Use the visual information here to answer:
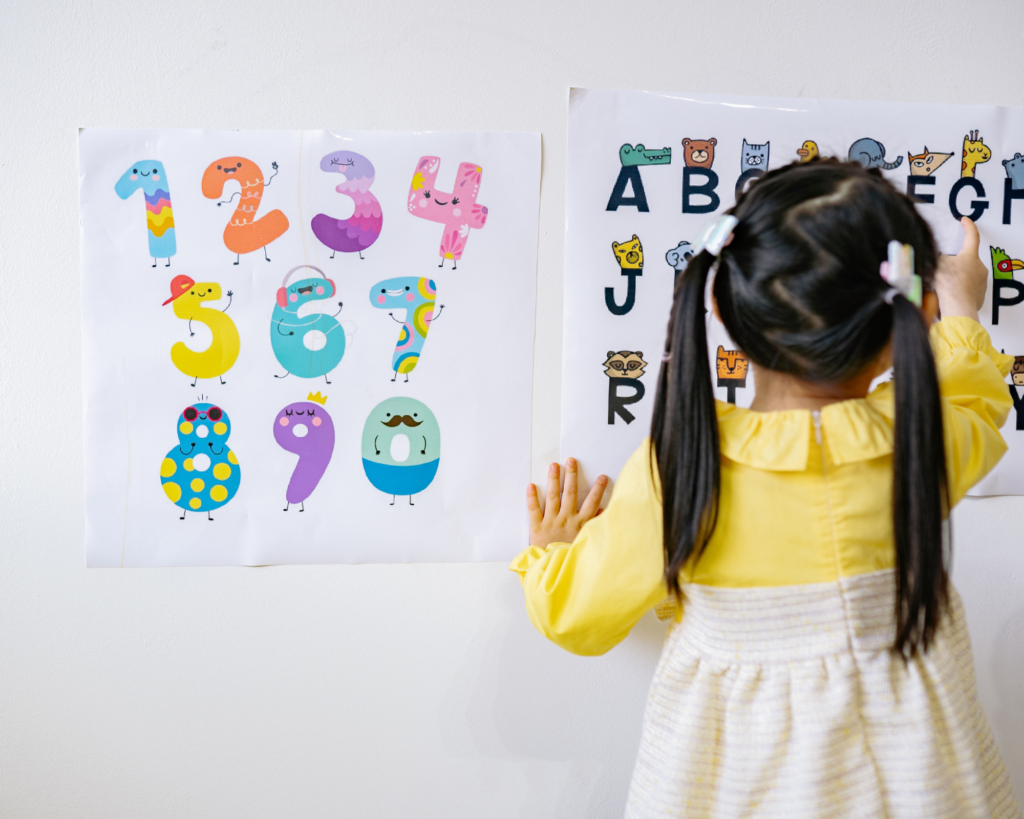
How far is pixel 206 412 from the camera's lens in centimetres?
80

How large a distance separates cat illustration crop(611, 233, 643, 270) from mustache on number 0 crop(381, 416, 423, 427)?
0.33 m

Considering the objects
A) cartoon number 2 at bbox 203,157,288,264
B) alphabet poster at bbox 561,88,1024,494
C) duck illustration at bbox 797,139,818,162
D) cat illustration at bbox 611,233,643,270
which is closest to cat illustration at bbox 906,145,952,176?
alphabet poster at bbox 561,88,1024,494

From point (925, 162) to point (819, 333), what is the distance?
489mm

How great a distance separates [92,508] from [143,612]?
153mm

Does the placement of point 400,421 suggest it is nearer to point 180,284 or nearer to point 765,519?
point 180,284

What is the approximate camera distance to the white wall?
78 centimetres

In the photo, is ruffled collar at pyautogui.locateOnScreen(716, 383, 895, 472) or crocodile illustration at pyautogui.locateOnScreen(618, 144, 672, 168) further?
crocodile illustration at pyautogui.locateOnScreen(618, 144, 672, 168)

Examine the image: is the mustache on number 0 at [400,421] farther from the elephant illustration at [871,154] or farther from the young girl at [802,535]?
the elephant illustration at [871,154]

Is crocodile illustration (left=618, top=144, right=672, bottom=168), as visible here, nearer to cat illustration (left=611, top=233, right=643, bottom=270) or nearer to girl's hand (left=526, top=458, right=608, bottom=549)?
cat illustration (left=611, top=233, right=643, bottom=270)

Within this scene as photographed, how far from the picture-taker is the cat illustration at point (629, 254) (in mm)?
786

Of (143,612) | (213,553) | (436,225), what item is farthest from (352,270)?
(143,612)

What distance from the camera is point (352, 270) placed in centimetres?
79

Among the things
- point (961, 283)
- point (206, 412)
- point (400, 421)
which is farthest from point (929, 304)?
point (206, 412)

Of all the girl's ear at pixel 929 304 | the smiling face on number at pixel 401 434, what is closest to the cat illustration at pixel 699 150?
the girl's ear at pixel 929 304
